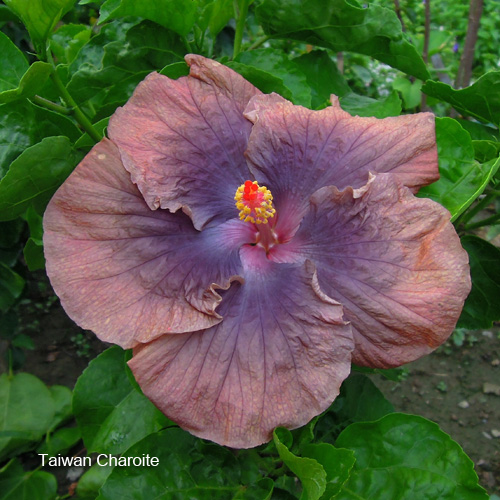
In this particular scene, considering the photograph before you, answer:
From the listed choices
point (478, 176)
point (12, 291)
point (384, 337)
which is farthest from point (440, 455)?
point (12, 291)

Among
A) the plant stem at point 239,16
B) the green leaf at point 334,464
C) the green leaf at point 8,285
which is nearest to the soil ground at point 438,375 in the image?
the green leaf at point 8,285

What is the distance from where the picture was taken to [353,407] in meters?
1.57

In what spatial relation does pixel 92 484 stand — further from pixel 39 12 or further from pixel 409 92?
A: pixel 409 92

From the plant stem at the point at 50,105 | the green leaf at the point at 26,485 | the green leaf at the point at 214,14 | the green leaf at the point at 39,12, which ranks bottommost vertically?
the green leaf at the point at 26,485

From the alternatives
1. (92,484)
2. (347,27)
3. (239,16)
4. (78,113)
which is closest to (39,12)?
(78,113)

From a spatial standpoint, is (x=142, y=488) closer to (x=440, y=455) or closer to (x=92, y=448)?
(x=92, y=448)

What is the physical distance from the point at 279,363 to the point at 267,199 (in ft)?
1.18

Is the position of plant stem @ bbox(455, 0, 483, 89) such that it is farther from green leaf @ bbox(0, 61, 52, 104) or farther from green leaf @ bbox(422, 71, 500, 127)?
green leaf @ bbox(0, 61, 52, 104)

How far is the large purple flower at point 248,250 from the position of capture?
0.99 meters

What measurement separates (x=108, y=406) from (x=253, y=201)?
71 cm

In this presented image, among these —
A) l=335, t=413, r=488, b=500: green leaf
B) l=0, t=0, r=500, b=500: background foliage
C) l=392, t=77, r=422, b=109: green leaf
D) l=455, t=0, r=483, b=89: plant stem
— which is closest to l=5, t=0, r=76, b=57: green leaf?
l=0, t=0, r=500, b=500: background foliage

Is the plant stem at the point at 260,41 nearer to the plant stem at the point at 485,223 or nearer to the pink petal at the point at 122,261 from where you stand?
the pink petal at the point at 122,261

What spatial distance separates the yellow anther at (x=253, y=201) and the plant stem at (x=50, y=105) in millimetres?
483

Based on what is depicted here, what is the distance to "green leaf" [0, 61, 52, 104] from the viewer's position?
1048mm
